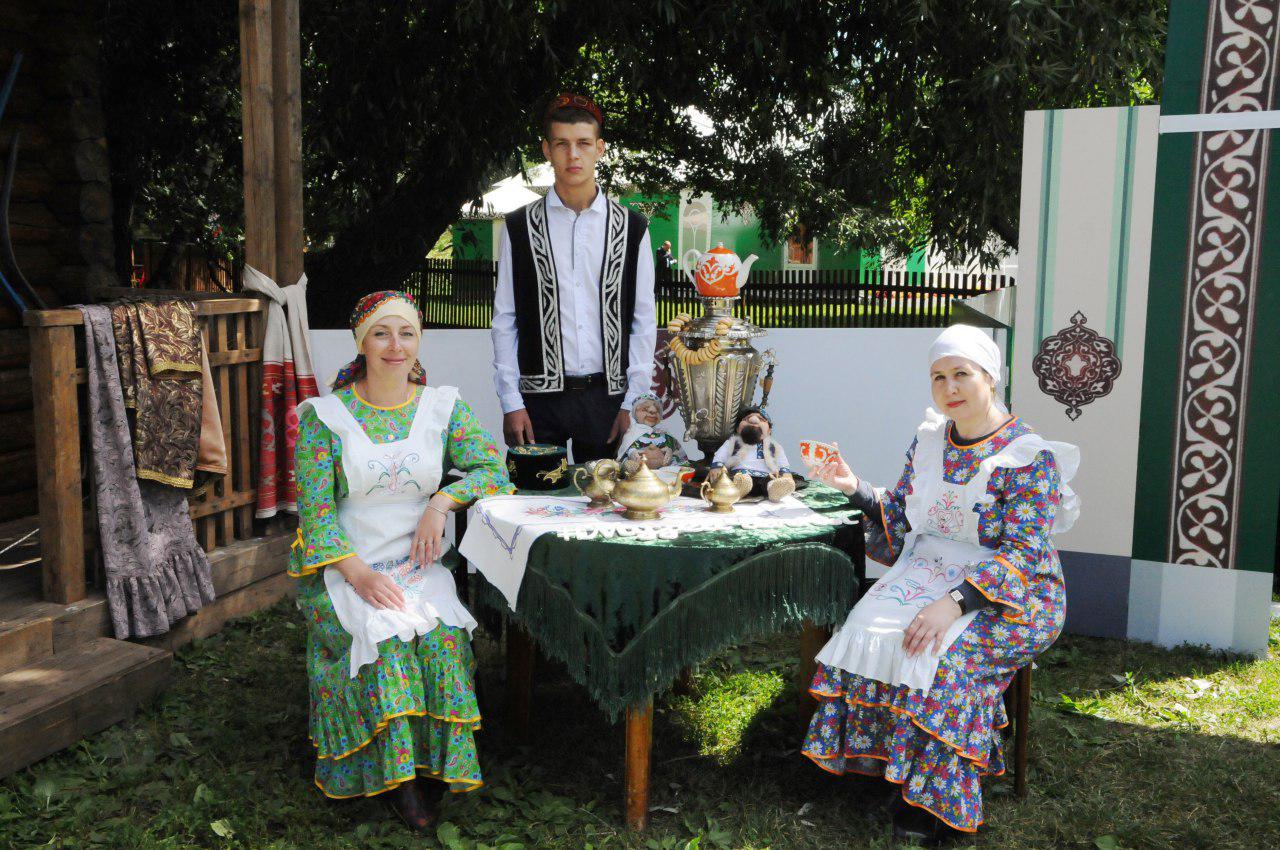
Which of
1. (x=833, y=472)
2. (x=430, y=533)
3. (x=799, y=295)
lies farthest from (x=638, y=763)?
(x=799, y=295)

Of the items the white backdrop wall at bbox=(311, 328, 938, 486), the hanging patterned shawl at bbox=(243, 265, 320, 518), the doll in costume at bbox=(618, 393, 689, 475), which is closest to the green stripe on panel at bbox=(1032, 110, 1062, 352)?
the white backdrop wall at bbox=(311, 328, 938, 486)

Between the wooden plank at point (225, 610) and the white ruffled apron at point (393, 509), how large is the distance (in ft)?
5.13

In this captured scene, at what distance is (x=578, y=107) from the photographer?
345cm

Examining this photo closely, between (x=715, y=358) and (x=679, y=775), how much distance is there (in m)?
1.26

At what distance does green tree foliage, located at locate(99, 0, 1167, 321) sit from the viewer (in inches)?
253

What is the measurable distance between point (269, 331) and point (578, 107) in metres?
1.95

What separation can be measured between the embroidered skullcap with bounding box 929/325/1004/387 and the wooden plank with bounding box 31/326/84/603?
9.34 ft

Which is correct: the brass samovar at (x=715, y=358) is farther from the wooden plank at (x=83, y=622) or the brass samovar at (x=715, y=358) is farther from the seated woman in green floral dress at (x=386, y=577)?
the wooden plank at (x=83, y=622)

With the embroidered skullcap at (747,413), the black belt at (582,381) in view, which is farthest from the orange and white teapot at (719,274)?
the black belt at (582,381)

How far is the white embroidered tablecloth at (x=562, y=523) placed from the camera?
2852 millimetres

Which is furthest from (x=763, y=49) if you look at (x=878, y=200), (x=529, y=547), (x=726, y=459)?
(x=529, y=547)

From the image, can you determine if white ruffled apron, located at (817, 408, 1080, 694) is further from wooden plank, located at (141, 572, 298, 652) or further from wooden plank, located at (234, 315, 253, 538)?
wooden plank, located at (234, 315, 253, 538)

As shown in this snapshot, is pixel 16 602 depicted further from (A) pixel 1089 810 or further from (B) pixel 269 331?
(A) pixel 1089 810

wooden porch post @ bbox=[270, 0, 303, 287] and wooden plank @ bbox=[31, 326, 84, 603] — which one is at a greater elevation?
wooden porch post @ bbox=[270, 0, 303, 287]
